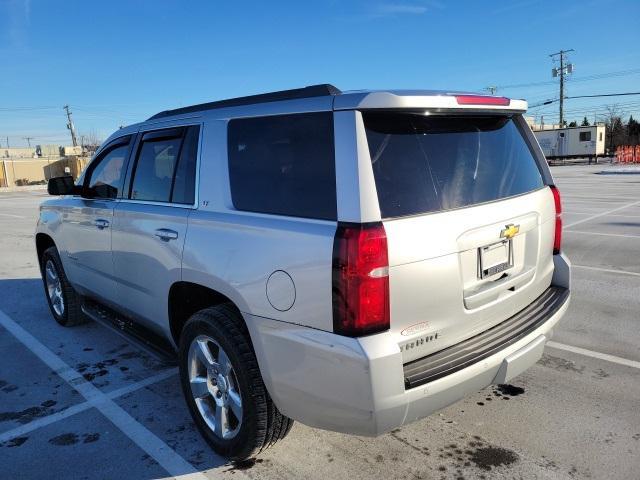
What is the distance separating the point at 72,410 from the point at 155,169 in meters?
1.76

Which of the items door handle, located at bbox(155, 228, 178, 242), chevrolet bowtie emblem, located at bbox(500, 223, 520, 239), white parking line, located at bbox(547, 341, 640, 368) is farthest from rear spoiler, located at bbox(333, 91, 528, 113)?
white parking line, located at bbox(547, 341, 640, 368)

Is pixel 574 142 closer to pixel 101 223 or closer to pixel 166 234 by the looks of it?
pixel 101 223

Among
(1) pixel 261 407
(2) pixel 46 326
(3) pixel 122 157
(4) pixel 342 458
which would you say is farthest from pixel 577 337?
(2) pixel 46 326

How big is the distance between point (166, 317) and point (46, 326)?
9.04 ft

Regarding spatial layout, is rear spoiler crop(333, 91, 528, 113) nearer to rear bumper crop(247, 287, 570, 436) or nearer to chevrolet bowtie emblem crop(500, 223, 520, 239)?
chevrolet bowtie emblem crop(500, 223, 520, 239)

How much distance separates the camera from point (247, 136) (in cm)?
284

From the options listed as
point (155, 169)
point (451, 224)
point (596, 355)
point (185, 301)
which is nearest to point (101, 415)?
point (185, 301)

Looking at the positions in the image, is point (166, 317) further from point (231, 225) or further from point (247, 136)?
point (247, 136)

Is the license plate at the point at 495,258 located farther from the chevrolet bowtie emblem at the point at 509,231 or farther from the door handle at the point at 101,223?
the door handle at the point at 101,223

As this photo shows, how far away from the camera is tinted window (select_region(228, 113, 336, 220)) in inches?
93.9

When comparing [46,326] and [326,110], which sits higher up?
[326,110]

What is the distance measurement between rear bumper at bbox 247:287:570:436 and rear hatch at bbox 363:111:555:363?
0.11m

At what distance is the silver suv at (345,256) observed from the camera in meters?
2.24

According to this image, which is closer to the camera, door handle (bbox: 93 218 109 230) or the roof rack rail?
the roof rack rail
